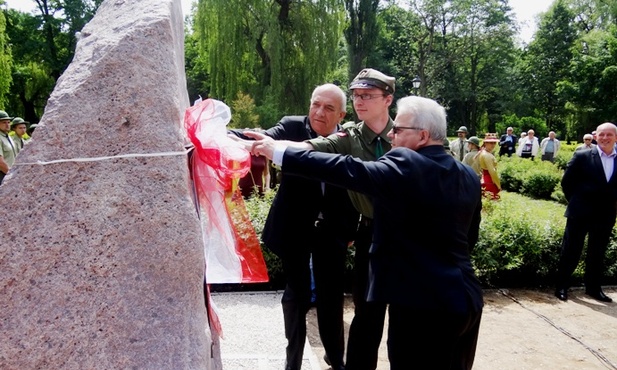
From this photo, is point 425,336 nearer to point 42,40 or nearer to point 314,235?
point 314,235

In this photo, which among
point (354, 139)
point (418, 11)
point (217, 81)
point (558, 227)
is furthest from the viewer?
point (418, 11)

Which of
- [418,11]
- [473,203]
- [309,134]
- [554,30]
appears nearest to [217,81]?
[309,134]

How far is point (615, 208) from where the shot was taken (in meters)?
5.65

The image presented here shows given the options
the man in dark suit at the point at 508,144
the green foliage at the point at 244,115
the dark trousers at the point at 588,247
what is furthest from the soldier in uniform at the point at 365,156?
the man in dark suit at the point at 508,144

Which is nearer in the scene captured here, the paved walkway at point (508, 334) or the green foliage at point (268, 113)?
the paved walkway at point (508, 334)

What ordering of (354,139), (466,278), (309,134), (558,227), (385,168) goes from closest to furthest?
(385,168) → (466,278) → (354,139) → (309,134) → (558,227)

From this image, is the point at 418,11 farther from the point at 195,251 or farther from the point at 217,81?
the point at 195,251

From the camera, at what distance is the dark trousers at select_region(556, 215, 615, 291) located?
5.70m

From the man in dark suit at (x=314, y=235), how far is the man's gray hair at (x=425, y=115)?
1001 millimetres

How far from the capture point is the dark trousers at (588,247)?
5.70 m

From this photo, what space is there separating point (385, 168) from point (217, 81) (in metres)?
19.9

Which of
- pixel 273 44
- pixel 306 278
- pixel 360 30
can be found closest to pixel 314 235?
pixel 306 278

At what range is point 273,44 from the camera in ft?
67.0

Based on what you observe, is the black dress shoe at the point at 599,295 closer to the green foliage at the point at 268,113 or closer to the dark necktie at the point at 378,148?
the dark necktie at the point at 378,148
